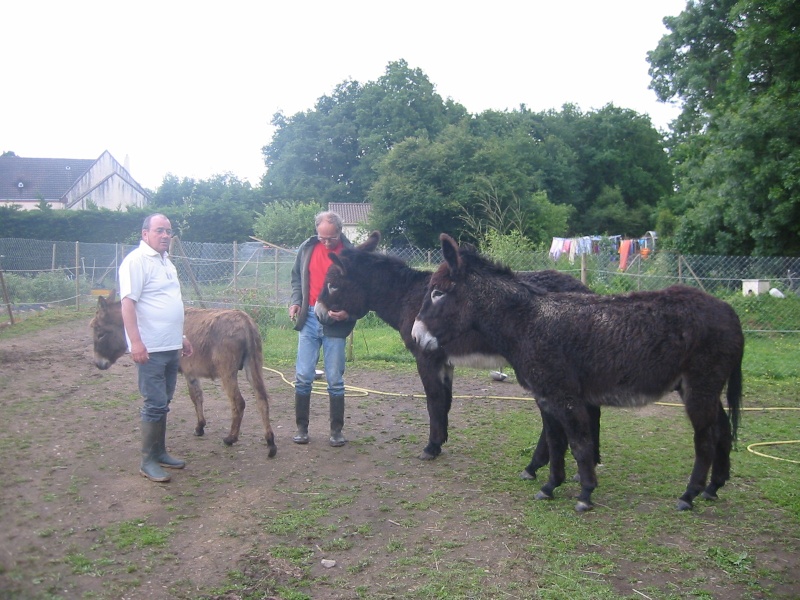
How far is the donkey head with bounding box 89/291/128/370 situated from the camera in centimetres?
662

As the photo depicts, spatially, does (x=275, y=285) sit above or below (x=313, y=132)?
below

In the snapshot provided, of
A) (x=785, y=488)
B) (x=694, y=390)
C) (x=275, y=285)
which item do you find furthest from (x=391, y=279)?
(x=275, y=285)

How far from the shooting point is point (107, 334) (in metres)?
6.62

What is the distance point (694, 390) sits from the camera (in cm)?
468

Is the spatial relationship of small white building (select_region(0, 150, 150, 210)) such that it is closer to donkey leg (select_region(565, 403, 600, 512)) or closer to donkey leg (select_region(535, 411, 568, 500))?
donkey leg (select_region(535, 411, 568, 500))

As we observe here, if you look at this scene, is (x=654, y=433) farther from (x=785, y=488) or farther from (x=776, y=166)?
(x=776, y=166)

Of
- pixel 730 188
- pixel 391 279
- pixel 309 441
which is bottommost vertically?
pixel 309 441

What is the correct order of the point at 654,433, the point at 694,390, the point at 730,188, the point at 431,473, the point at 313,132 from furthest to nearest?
the point at 313,132
the point at 730,188
the point at 654,433
the point at 431,473
the point at 694,390

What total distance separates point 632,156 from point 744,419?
58651 millimetres

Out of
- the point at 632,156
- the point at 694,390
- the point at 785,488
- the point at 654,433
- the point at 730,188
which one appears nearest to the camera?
the point at 694,390

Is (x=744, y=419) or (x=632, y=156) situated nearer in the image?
(x=744, y=419)

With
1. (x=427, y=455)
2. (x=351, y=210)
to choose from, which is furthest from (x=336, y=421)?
(x=351, y=210)

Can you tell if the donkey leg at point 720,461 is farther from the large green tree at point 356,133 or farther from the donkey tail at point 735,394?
the large green tree at point 356,133

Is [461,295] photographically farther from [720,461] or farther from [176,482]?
[176,482]
